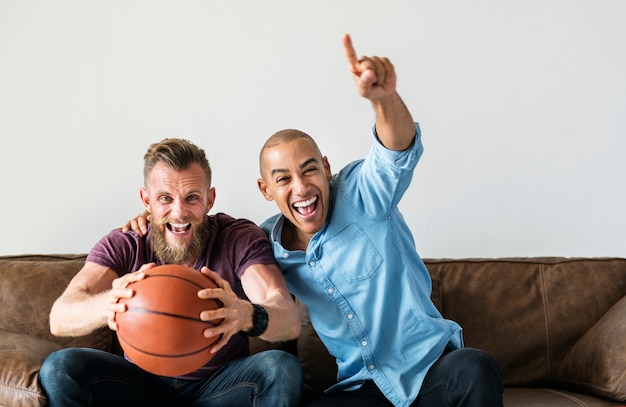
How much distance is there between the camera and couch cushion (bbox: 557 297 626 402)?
255 centimetres

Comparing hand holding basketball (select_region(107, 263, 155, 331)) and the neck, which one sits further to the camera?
the neck

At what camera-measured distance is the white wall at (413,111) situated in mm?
3371

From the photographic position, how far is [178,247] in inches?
97.8

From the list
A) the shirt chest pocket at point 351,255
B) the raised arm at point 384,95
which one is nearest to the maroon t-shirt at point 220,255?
the shirt chest pocket at point 351,255

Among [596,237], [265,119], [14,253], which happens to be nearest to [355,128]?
[265,119]

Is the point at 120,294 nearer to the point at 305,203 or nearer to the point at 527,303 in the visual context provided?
the point at 305,203

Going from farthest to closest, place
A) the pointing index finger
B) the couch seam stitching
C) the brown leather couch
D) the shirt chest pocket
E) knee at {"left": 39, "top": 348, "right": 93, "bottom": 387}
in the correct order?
1. the couch seam stitching
2. the brown leather couch
3. the shirt chest pocket
4. knee at {"left": 39, "top": 348, "right": 93, "bottom": 387}
5. the pointing index finger

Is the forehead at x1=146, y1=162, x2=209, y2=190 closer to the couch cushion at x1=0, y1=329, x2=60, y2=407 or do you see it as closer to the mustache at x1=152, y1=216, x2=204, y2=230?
the mustache at x1=152, y1=216, x2=204, y2=230

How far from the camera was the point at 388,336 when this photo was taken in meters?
2.37

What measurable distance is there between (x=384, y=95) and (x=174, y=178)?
2.83 feet

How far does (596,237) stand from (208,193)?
1.86 m

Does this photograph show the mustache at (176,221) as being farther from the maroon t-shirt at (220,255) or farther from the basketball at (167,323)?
the basketball at (167,323)

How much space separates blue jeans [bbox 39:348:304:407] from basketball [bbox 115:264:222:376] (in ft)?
1.24

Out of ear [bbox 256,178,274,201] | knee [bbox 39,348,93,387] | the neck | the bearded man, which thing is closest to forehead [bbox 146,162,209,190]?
the bearded man
